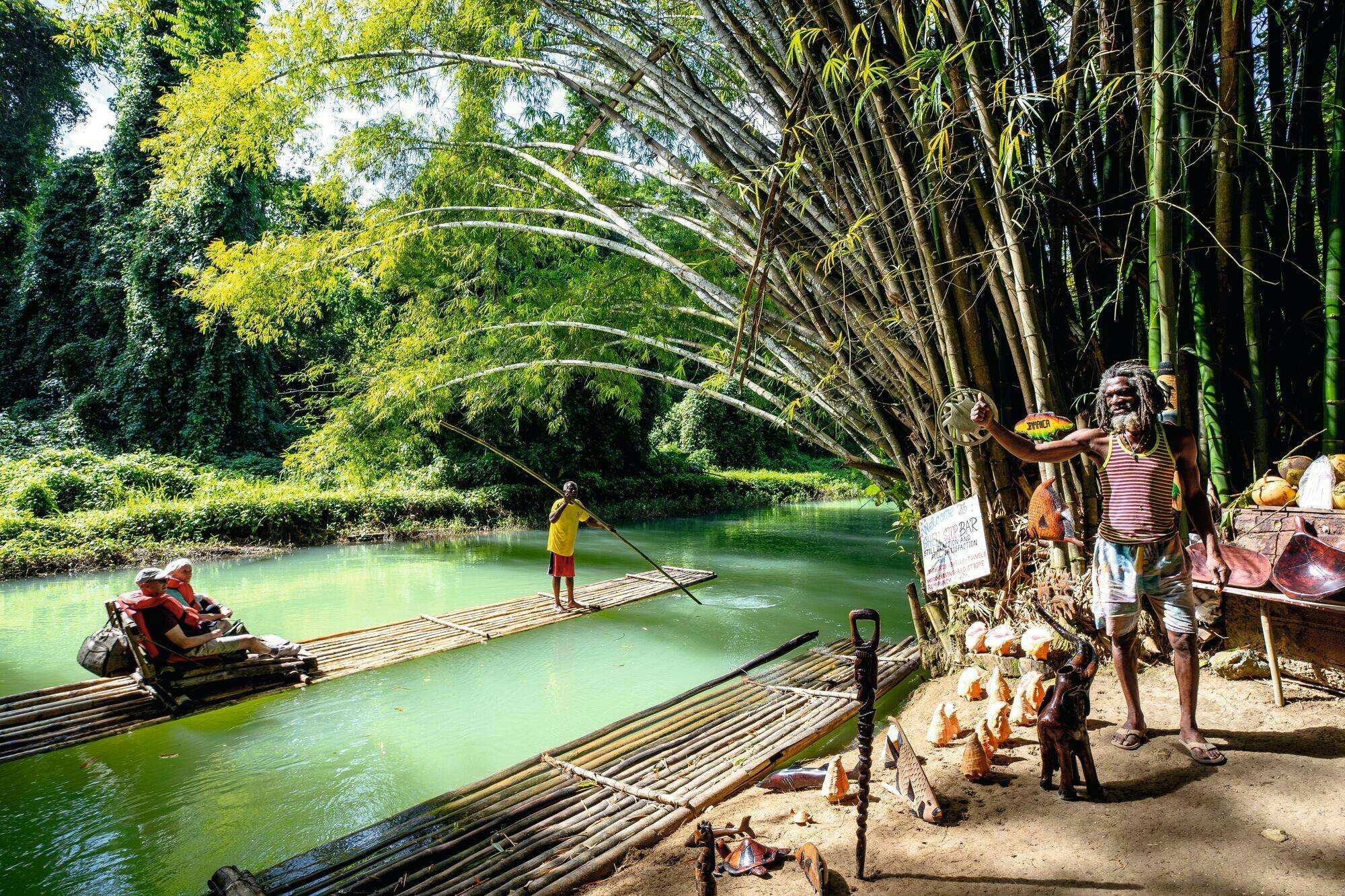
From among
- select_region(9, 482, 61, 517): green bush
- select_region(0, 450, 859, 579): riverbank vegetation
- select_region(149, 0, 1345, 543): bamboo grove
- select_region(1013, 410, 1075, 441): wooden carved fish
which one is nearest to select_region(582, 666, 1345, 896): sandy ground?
select_region(149, 0, 1345, 543): bamboo grove

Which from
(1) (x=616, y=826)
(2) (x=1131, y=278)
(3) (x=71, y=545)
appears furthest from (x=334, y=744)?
(3) (x=71, y=545)

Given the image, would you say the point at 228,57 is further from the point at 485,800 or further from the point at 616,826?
the point at 616,826

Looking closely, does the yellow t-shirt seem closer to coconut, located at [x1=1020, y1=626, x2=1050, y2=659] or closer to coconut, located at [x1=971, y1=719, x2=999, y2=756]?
coconut, located at [x1=1020, y1=626, x2=1050, y2=659]

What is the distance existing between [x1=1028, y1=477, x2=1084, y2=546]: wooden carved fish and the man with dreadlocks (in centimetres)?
68

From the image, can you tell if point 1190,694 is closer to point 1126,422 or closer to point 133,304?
point 1126,422

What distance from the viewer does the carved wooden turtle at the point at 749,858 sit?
1.99m

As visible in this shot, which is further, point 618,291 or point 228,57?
point 618,291

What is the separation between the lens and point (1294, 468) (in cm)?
251

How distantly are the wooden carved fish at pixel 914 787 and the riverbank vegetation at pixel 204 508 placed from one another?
29.6 feet

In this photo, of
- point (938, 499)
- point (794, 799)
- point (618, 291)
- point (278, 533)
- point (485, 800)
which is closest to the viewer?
Answer: point (794, 799)

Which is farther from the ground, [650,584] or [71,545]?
[71,545]

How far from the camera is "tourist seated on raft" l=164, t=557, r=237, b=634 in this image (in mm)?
4062

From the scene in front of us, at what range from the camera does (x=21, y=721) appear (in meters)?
3.62

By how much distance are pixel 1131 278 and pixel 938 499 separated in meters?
1.22
